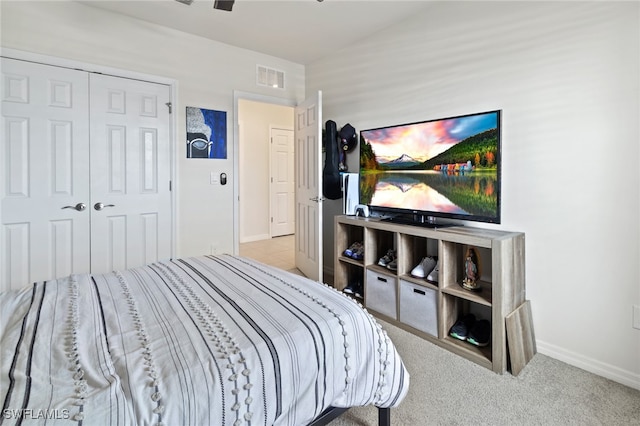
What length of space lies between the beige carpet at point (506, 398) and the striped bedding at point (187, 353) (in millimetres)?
404

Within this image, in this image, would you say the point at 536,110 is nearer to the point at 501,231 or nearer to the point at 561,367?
the point at 501,231

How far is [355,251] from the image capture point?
9.92ft

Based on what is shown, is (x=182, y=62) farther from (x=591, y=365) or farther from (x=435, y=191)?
(x=591, y=365)

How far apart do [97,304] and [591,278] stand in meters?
2.57

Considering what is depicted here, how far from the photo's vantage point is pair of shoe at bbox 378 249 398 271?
2660mm

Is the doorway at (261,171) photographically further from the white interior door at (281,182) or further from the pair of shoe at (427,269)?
the pair of shoe at (427,269)

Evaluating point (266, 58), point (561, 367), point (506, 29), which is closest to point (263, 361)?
point (561, 367)

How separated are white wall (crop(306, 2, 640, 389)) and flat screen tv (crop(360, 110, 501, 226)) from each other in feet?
0.58

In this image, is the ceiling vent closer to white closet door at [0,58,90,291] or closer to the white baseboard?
white closet door at [0,58,90,291]

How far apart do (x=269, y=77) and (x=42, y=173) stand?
2.40m

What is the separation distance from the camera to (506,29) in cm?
221

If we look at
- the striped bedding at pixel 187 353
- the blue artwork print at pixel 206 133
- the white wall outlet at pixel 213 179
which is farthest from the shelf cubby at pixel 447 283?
the blue artwork print at pixel 206 133

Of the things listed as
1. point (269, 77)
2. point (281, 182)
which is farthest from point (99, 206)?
point (281, 182)

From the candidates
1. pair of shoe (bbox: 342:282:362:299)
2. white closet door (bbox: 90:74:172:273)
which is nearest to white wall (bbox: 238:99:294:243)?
white closet door (bbox: 90:74:172:273)
